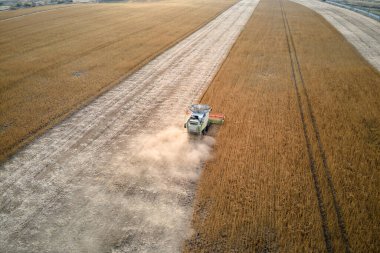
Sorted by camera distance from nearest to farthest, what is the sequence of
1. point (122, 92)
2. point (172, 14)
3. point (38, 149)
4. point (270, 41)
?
1. point (38, 149)
2. point (122, 92)
3. point (270, 41)
4. point (172, 14)

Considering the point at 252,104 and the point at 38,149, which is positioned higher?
the point at 252,104

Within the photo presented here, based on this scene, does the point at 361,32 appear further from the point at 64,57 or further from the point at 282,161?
the point at 64,57

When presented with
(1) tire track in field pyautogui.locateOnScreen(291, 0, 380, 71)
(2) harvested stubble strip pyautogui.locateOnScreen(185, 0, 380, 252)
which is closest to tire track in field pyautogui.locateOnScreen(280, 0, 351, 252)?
(2) harvested stubble strip pyautogui.locateOnScreen(185, 0, 380, 252)

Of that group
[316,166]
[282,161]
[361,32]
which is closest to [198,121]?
[282,161]

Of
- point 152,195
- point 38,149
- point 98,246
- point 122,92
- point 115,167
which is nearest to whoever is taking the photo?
point 98,246

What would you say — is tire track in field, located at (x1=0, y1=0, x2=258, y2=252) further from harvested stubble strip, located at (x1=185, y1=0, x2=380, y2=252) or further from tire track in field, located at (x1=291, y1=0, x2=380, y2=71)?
tire track in field, located at (x1=291, y1=0, x2=380, y2=71)

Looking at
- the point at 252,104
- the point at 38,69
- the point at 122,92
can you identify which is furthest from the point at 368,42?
the point at 38,69

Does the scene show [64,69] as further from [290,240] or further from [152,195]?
[290,240]
